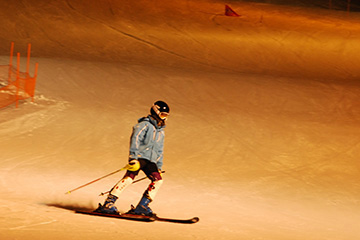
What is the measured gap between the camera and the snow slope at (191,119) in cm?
634

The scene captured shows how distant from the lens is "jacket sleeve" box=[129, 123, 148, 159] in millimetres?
5562

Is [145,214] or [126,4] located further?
A: [126,4]

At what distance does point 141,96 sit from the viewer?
11.7m

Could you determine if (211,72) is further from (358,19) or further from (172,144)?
(358,19)

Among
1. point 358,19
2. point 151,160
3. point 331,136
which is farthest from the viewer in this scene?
point 358,19

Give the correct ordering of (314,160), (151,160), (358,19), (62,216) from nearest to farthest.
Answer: (62,216), (151,160), (314,160), (358,19)

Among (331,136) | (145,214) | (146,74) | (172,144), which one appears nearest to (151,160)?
(145,214)

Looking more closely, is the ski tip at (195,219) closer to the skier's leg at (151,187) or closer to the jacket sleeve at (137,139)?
the skier's leg at (151,187)

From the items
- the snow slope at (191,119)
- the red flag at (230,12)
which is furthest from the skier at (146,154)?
the red flag at (230,12)

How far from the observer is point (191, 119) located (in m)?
10.7

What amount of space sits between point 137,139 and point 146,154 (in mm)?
193

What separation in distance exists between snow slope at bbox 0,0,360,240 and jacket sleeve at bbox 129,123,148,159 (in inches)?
23.8

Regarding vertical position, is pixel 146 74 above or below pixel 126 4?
below

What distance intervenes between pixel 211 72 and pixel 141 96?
242 centimetres
